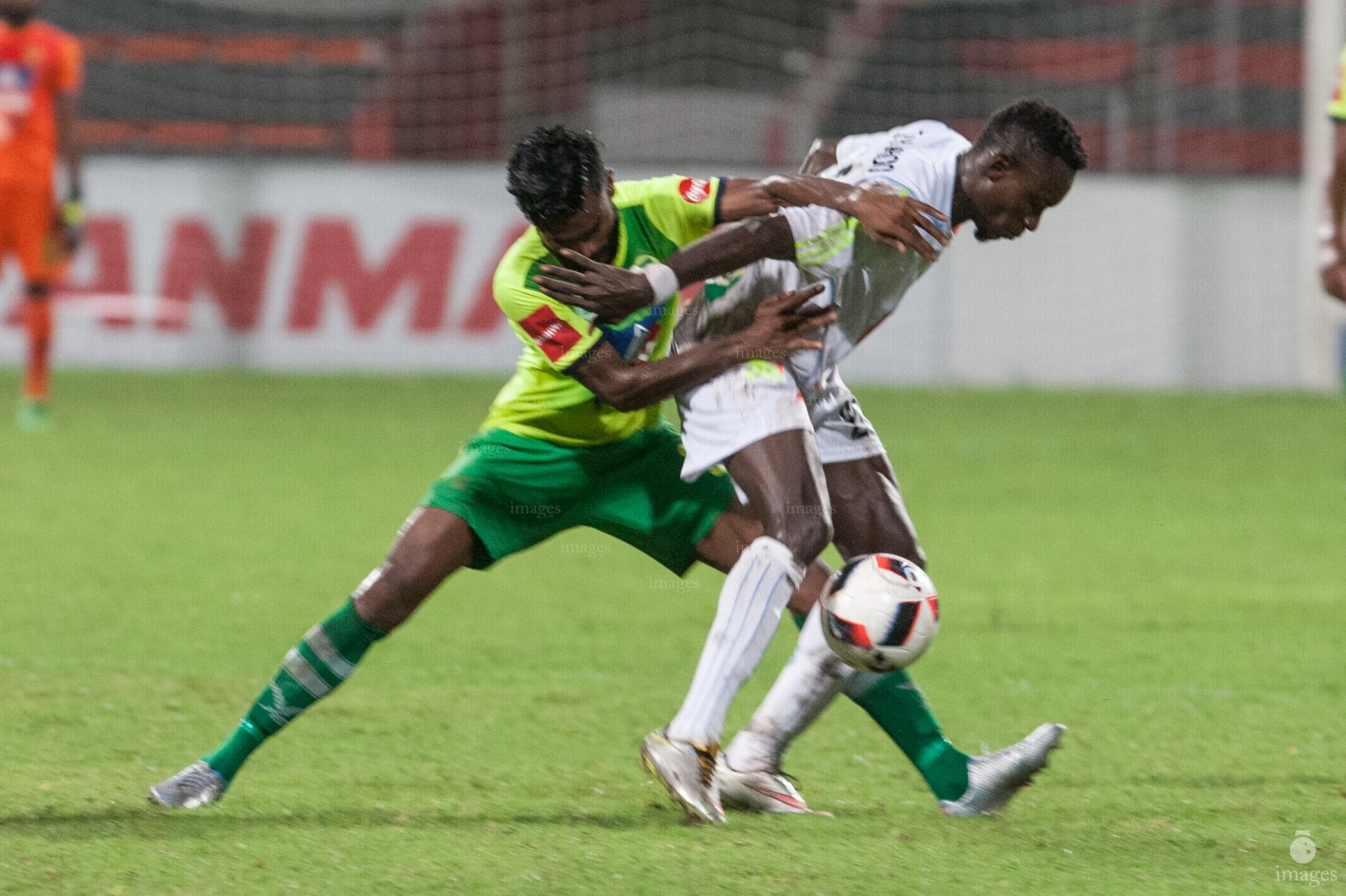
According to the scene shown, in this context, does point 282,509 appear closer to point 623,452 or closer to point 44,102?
point 44,102

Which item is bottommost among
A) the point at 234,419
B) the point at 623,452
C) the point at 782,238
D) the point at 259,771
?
the point at 234,419

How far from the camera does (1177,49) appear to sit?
16.2m

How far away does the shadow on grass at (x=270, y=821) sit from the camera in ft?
12.3

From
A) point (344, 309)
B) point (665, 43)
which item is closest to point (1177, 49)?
point (665, 43)

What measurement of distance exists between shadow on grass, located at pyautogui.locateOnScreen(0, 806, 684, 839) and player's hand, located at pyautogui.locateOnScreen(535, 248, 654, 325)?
107cm

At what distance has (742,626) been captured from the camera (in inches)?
153

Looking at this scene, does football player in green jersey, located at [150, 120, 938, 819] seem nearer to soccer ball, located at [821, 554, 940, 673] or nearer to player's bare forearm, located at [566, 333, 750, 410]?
player's bare forearm, located at [566, 333, 750, 410]

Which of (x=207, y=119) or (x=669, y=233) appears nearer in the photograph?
(x=669, y=233)

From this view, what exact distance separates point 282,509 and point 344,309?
663 centimetres

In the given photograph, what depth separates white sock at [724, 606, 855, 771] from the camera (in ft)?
13.4

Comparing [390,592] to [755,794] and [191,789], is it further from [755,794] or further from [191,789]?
[755,794]

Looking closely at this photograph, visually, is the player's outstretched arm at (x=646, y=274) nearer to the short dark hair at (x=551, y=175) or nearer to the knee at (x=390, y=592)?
the short dark hair at (x=551, y=175)

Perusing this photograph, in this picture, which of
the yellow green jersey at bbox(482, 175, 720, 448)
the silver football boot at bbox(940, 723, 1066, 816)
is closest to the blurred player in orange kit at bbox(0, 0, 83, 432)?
the yellow green jersey at bbox(482, 175, 720, 448)

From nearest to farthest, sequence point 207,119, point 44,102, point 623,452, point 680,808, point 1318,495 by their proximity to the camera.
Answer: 1. point 680,808
2. point 623,452
3. point 1318,495
4. point 44,102
5. point 207,119
